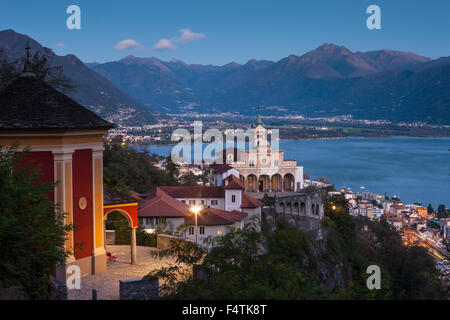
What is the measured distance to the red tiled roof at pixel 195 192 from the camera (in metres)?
35.8

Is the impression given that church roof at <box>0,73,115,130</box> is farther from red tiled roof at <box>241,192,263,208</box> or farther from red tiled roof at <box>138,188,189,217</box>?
red tiled roof at <box>241,192,263,208</box>

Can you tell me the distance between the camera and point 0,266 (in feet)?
35.5

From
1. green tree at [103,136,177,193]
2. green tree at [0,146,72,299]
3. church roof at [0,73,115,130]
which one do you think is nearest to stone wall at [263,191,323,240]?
green tree at [103,136,177,193]

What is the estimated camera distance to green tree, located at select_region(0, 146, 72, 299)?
35.9 ft

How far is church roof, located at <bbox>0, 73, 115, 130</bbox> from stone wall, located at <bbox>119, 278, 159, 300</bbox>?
16.9 ft

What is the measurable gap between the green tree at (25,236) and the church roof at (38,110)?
221 centimetres

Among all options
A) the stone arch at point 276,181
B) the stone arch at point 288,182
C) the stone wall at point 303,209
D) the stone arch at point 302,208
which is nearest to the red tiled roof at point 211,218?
the stone wall at point 303,209

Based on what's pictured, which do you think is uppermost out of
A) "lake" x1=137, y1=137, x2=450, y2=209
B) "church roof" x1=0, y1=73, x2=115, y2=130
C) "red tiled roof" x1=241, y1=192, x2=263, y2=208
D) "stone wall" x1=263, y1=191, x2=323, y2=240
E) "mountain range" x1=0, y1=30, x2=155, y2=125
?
"mountain range" x1=0, y1=30, x2=155, y2=125

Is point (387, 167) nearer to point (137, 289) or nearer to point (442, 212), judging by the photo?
point (442, 212)

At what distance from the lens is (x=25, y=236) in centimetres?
1142

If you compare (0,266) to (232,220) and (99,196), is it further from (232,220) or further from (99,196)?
(232,220)

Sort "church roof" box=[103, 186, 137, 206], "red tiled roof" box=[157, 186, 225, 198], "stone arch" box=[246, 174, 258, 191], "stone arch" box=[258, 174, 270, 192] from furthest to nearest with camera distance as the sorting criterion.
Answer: "stone arch" box=[258, 174, 270, 192], "stone arch" box=[246, 174, 258, 191], "red tiled roof" box=[157, 186, 225, 198], "church roof" box=[103, 186, 137, 206]

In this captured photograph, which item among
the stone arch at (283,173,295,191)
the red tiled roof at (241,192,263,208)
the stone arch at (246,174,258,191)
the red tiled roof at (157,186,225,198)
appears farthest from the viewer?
the stone arch at (283,173,295,191)

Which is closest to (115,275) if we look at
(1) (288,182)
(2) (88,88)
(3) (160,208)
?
(3) (160,208)
